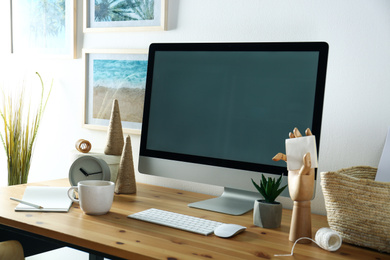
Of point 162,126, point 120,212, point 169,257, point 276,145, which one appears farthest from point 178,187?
point 169,257

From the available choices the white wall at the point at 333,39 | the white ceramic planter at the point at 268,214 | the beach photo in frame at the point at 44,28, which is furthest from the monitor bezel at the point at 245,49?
the beach photo in frame at the point at 44,28

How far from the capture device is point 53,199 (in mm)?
1390

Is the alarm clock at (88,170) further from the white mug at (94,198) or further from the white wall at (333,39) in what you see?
the white wall at (333,39)

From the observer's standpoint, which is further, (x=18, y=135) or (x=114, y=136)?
(x=18, y=135)

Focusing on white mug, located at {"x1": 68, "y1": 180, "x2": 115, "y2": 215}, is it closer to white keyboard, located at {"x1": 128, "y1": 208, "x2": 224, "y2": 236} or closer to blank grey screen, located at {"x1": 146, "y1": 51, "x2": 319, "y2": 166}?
white keyboard, located at {"x1": 128, "y1": 208, "x2": 224, "y2": 236}

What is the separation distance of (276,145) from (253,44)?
32 centimetres

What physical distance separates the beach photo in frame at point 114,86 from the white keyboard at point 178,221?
0.60 meters

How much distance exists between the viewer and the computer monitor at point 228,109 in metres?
1.26

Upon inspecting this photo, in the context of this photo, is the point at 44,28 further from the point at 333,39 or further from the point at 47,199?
the point at 333,39

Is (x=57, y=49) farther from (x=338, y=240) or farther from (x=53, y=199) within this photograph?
(x=338, y=240)

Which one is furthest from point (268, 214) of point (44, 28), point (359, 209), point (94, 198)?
point (44, 28)

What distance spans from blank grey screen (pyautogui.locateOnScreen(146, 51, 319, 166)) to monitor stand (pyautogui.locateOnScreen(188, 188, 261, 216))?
0.51 feet

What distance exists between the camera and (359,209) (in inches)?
40.5

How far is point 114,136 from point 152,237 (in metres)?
0.64
